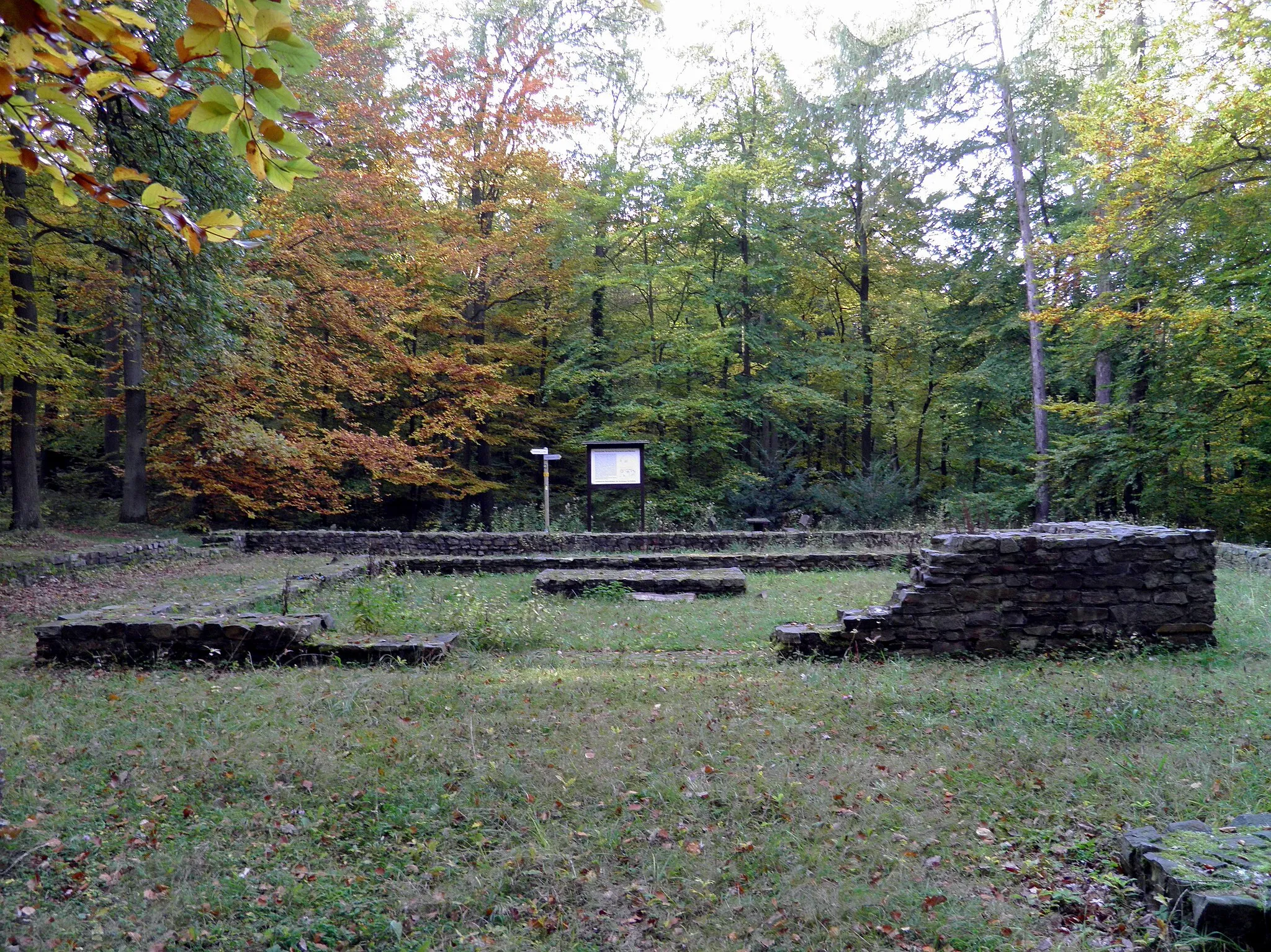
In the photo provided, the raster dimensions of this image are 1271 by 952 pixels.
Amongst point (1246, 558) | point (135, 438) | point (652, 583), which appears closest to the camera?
point (652, 583)

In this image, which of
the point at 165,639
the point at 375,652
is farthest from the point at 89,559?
the point at 375,652

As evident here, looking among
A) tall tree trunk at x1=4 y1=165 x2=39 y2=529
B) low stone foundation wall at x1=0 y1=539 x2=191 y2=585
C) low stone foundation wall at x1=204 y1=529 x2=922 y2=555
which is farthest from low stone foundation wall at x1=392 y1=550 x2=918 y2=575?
tall tree trunk at x1=4 y1=165 x2=39 y2=529

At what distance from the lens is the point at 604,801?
366cm

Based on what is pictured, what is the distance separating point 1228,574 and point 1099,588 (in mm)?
5587

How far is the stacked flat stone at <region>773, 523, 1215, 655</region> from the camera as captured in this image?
→ 683cm

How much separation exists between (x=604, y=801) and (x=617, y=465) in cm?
1129

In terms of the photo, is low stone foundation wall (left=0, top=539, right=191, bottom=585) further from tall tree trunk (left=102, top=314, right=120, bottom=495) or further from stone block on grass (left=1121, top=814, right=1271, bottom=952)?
stone block on grass (left=1121, top=814, right=1271, bottom=952)

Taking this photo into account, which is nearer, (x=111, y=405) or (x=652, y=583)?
(x=652, y=583)

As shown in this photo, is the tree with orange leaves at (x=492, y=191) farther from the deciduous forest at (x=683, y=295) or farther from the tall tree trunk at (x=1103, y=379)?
the tall tree trunk at (x=1103, y=379)

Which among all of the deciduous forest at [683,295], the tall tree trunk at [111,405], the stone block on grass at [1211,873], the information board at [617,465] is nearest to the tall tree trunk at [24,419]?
the deciduous forest at [683,295]

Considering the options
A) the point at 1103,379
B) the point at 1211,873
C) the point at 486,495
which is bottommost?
the point at 1211,873

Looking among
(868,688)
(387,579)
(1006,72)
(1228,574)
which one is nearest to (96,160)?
(387,579)

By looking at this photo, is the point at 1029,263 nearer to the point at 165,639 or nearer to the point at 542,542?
the point at 542,542

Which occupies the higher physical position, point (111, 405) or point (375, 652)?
point (111, 405)
